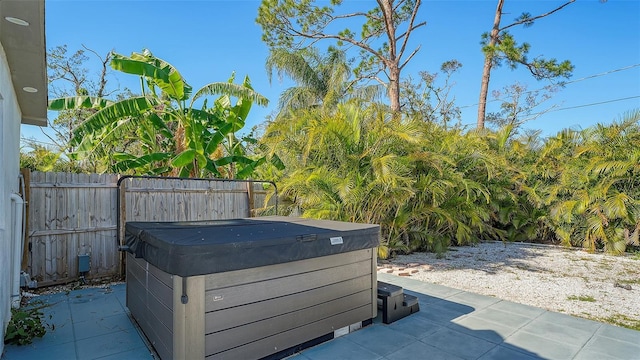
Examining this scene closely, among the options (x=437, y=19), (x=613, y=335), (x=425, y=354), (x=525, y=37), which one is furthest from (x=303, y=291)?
(x=525, y=37)

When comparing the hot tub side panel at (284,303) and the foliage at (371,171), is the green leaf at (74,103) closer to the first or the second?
the foliage at (371,171)

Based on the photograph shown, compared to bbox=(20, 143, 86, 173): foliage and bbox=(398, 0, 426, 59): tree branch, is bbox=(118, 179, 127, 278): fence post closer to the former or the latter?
bbox=(20, 143, 86, 173): foliage

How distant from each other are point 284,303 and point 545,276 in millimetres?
4577

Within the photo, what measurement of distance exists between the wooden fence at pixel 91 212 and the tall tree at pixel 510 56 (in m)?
9.80

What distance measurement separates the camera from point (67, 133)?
39.5 ft

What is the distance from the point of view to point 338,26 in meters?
10.8

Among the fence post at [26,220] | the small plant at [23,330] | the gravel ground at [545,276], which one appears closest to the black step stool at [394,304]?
the gravel ground at [545,276]

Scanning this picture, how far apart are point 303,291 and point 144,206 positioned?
12.2 ft

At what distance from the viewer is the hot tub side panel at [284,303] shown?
223cm

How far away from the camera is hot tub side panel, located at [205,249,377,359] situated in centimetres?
223

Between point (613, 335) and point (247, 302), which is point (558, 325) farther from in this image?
point (247, 302)

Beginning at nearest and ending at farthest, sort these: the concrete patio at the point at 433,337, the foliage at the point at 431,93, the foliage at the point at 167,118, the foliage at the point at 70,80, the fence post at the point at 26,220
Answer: the concrete patio at the point at 433,337 → the fence post at the point at 26,220 → the foliage at the point at 167,118 → the foliage at the point at 70,80 → the foliage at the point at 431,93

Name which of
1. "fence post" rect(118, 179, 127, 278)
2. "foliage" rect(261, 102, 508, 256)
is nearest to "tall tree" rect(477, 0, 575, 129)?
"foliage" rect(261, 102, 508, 256)

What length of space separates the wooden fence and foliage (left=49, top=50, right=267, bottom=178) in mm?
612
